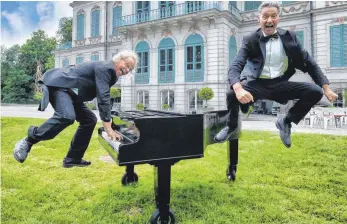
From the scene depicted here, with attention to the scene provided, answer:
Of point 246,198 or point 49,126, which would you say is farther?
point 246,198

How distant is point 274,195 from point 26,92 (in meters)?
34.8

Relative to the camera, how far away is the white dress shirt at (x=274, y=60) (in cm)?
230

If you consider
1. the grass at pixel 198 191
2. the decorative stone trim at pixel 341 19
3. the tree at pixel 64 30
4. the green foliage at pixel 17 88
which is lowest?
the grass at pixel 198 191

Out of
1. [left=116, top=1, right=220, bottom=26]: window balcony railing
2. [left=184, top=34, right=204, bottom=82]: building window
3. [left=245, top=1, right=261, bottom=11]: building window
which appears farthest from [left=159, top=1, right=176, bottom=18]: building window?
[left=245, top=1, right=261, bottom=11]: building window

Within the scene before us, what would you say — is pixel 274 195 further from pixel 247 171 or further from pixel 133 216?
pixel 133 216

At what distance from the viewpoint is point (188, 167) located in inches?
191

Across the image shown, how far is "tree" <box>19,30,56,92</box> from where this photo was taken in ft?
115

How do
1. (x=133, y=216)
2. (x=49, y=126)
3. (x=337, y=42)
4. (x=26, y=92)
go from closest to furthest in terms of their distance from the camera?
(x=49, y=126) → (x=133, y=216) → (x=337, y=42) → (x=26, y=92)

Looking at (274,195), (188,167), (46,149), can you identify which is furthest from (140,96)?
(274,195)

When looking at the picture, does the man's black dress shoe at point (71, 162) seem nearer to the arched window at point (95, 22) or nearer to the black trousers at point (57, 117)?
the black trousers at point (57, 117)

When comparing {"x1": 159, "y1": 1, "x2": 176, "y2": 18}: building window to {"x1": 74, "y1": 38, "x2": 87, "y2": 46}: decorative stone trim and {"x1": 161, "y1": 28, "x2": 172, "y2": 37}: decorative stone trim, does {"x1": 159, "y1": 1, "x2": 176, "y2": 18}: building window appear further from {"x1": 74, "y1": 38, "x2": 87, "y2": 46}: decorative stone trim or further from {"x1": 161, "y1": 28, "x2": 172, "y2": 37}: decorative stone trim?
{"x1": 74, "y1": 38, "x2": 87, "y2": 46}: decorative stone trim

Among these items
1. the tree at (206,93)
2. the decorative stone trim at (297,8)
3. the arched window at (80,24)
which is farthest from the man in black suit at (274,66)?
the arched window at (80,24)

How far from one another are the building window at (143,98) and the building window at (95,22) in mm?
7430

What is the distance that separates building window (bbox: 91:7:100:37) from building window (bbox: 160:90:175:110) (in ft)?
29.3
